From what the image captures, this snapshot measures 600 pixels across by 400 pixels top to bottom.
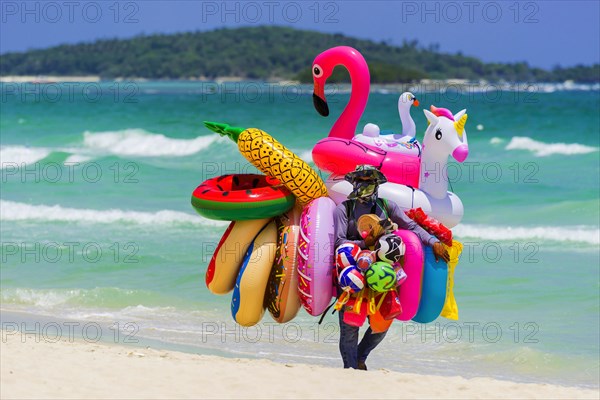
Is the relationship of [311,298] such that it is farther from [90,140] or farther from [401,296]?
[90,140]

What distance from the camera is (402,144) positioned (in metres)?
7.61

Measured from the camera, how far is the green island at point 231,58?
11169 cm

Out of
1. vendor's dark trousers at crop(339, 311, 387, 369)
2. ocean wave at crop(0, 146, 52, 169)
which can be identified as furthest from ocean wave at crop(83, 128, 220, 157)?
vendor's dark trousers at crop(339, 311, 387, 369)

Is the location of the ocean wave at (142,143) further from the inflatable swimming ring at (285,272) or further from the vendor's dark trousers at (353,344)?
the inflatable swimming ring at (285,272)

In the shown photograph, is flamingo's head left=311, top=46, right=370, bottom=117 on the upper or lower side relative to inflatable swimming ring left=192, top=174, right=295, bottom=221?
upper

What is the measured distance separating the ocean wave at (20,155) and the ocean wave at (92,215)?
328 inches

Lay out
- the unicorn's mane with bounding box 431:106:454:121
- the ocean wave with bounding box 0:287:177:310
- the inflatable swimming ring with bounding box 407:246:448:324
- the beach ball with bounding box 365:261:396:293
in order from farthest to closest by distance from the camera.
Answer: the ocean wave with bounding box 0:287:177:310 → the unicorn's mane with bounding box 431:106:454:121 → the inflatable swimming ring with bounding box 407:246:448:324 → the beach ball with bounding box 365:261:396:293

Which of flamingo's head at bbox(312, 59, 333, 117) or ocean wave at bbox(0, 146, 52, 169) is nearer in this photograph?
flamingo's head at bbox(312, 59, 333, 117)

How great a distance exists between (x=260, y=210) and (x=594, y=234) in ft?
31.9

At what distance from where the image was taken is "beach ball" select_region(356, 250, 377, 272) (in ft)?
23.1

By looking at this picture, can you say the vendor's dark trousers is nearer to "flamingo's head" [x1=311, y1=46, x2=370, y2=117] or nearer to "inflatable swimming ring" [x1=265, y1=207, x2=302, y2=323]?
"inflatable swimming ring" [x1=265, y1=207, x2=302, y2=323]

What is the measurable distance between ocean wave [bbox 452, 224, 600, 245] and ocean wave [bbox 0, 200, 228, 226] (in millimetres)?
3827

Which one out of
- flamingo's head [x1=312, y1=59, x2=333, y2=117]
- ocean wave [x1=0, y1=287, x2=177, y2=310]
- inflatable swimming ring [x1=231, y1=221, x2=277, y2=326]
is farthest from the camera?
ocean wave [x1=0, y1=287, x2=177, y2=310]

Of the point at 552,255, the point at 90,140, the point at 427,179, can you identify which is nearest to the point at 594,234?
the point at 552,255
